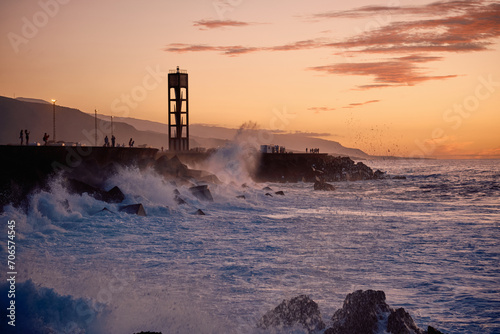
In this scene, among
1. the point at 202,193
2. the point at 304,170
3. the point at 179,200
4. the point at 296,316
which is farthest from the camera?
the point at 304,170

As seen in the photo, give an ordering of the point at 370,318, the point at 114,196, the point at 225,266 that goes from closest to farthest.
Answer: the point at 370,318
the point at 225,266
the point at 114,196

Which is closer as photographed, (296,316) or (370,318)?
(370,318)

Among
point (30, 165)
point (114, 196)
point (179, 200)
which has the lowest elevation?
point (179, 200)

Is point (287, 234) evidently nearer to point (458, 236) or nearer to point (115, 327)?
point (458, 236)

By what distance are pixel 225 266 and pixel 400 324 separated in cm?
472

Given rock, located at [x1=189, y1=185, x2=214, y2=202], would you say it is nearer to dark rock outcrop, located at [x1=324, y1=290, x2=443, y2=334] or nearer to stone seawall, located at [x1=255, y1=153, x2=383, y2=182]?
dark rock outcrop, located at [x1=324, y1=290, x2=443, y2=334]

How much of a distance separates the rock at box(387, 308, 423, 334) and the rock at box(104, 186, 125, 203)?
13.9 m

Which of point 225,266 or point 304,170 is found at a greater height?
point 304,170

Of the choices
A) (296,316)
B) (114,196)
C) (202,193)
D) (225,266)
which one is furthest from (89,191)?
(296,316)

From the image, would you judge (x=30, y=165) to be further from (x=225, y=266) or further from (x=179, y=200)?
(x=225, y=266)

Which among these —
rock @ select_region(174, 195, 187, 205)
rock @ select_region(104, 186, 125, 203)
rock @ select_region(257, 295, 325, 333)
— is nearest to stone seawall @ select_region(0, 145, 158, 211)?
rock @ select_region(104, 186, 125, 203)

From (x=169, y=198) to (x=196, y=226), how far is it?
527 cm

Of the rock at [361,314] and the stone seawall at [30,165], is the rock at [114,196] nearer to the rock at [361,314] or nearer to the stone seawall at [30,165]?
the stone seawall at [30,165]

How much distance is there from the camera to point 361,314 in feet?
20.2
